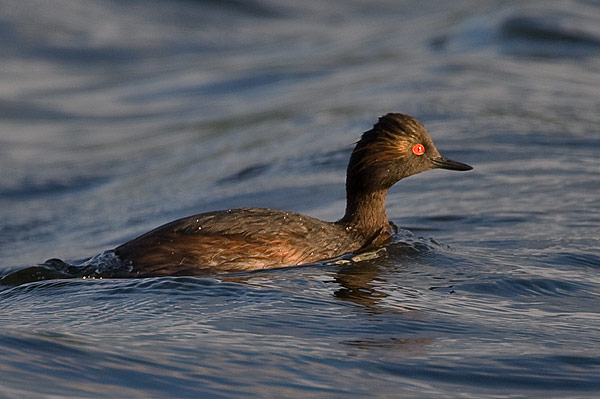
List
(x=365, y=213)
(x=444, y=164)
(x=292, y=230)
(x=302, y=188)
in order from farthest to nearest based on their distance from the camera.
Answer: (x=302, y=188)
(x=444, y=164)
(x=365, y=213)
(x=292, y=230)

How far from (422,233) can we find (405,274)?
5.19 feet

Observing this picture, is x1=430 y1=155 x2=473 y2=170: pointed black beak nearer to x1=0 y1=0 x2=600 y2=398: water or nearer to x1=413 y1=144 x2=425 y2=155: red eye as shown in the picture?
x1=413 y1=144 x2=425 y2=155: red eye

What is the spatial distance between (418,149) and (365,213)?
65 cm

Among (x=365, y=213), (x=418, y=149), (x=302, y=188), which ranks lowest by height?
(x=365, y=213)

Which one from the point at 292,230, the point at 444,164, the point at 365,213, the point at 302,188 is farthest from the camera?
the point at 302,188

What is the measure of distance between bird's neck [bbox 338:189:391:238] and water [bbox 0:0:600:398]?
0.24 metres

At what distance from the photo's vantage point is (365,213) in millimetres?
8609

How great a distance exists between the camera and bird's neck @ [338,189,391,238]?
8.58 meters

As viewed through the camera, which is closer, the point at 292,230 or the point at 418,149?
the point at 292,230

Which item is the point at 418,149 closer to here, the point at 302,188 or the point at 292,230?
the point at 292,230

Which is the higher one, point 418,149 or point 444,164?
point 418,149

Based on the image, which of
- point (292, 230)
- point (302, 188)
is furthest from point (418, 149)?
point (302, 188)

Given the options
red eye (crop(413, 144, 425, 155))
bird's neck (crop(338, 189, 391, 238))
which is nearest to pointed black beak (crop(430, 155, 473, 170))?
red eye (crop(413, 144, 425, 155))

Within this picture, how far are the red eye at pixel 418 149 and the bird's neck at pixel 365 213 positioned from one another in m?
0.41
